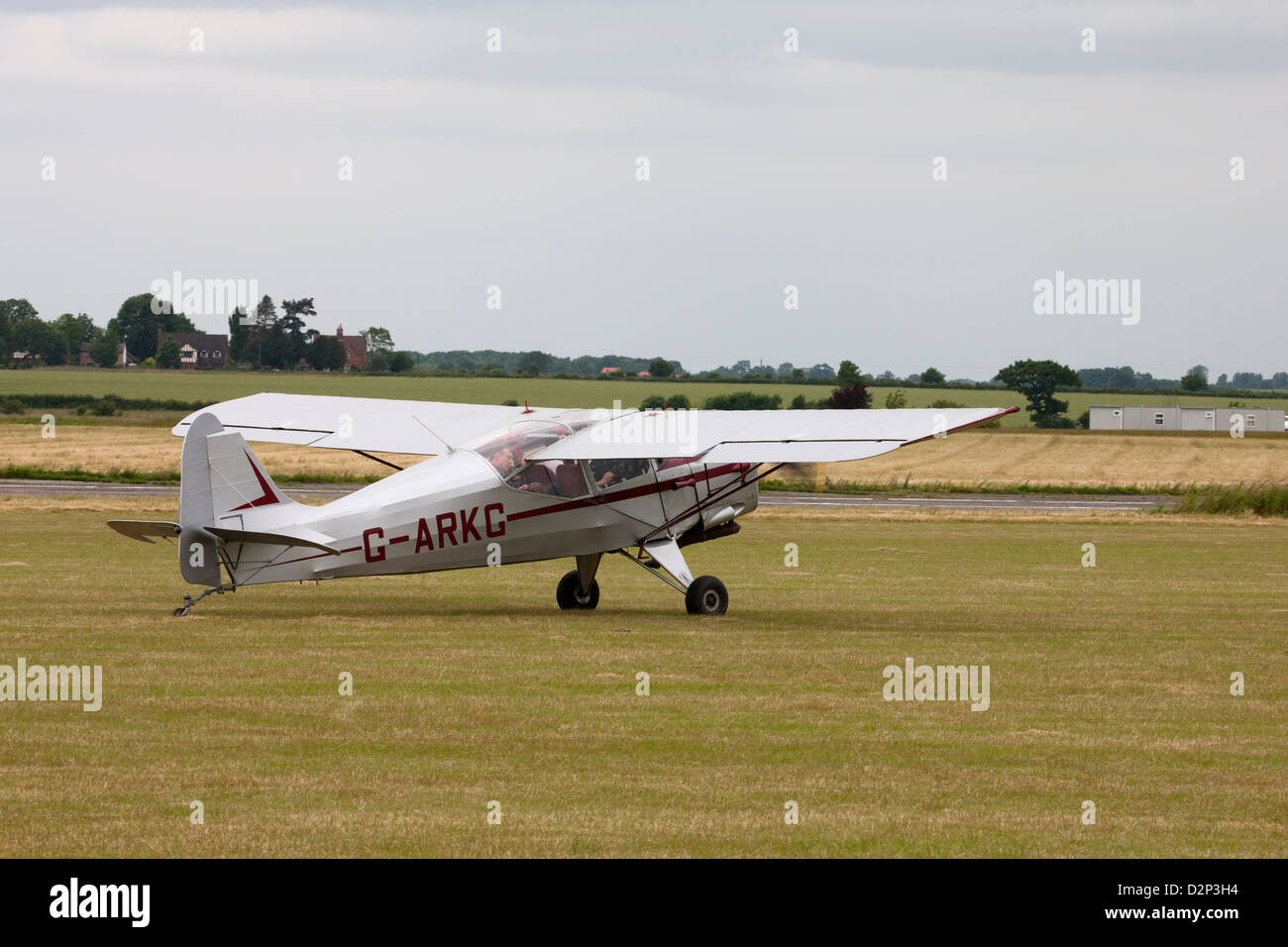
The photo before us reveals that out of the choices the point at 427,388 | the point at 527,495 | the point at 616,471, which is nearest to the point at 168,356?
the point at 427,388

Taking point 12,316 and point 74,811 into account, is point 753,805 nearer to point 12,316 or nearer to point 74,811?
point 74,811

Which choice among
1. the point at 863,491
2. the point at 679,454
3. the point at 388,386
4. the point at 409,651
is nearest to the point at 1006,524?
the point at 863,491

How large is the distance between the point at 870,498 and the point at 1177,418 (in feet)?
211

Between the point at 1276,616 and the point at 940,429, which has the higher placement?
the point at 940,429

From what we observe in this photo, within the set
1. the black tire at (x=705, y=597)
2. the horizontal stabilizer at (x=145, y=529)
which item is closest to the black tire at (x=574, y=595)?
the black tire at (x=705, y=597)

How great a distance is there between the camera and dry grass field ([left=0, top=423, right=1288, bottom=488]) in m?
48.8

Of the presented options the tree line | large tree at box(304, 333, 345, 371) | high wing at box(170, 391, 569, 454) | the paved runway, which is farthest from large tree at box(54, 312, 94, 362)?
high wing at box(170, 391, 569, 454)

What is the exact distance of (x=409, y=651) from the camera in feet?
43.4

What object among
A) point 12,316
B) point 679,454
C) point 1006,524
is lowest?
point 1006,524

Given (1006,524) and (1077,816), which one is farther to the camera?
(1006,524)

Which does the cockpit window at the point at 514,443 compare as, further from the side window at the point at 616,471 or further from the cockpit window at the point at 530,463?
the side window at the point at 616,471

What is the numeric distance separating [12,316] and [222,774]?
141854mm

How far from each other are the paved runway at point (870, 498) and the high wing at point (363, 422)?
62.2 feet
